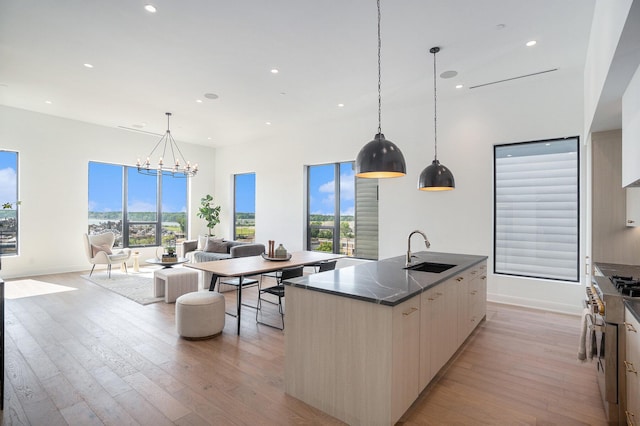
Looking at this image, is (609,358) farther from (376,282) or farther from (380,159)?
(380,159)

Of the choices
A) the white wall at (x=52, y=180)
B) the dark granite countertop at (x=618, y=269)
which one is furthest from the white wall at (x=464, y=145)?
the white wall at (x=52, y=180)

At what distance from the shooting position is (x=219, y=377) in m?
2.71

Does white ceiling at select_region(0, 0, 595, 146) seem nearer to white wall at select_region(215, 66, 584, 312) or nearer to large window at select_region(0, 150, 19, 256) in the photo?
white wall at select_region(215, 66, 584, 312)

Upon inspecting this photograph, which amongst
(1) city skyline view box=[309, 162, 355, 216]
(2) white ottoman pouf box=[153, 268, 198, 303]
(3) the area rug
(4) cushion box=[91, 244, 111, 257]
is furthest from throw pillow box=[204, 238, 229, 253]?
(4) cushion box=[91, 244, 111, 257]

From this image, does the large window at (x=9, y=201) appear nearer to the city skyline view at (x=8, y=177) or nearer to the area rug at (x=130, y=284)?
the city skyline view at (x=8, y=177)

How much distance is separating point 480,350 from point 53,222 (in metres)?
8.29

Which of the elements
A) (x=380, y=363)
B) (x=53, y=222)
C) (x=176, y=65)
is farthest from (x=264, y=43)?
(x=53, y=222)

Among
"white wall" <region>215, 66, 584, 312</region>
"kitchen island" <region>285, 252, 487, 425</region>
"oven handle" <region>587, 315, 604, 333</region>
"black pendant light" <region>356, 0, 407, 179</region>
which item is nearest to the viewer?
"kitchen island" <region>285, 252, 487, 425</region>

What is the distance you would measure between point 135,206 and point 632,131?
9225 millimetres

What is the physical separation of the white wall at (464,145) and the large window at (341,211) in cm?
35

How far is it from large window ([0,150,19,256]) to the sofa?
10.3ft

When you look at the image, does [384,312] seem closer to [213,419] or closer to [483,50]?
[213,419]

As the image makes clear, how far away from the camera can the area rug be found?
5.14 metres

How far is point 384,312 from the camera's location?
1.92 metres
